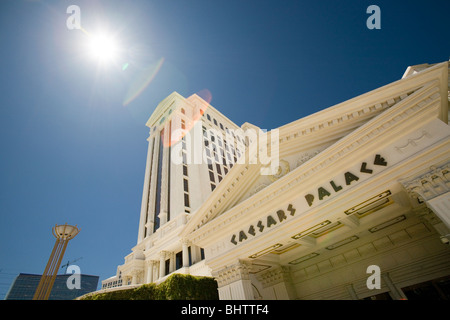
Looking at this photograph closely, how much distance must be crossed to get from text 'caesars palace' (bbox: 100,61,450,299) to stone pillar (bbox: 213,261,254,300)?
0.04 metres

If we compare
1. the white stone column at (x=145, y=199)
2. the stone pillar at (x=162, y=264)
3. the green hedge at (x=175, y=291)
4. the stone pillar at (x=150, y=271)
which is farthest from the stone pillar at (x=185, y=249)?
the white stone column at (x=145, y=199)

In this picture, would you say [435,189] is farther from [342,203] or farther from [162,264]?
[162,264]

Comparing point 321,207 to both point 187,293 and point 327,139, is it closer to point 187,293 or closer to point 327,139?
point 327,139

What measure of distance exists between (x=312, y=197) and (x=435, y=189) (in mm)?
3469

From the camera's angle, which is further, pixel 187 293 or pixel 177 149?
pixel 177 149

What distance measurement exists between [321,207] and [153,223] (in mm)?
31331

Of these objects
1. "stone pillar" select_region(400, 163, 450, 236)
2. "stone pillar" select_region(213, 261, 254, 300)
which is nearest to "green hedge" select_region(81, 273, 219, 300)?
"stone pillar" select_region(213, 261, 254, 300)

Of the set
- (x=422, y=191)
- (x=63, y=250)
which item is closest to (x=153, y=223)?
(x=63, y=250)

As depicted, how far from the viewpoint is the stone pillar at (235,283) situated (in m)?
9.07

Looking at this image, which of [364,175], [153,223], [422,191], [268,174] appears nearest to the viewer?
[422,191]

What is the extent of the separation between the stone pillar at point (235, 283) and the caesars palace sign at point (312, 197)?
1.08 m

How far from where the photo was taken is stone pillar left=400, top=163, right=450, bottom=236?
5953mm

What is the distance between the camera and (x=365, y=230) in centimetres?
1080
